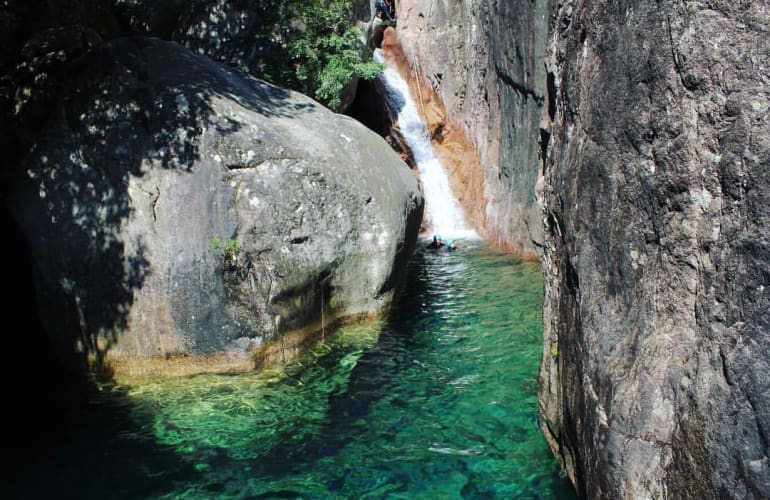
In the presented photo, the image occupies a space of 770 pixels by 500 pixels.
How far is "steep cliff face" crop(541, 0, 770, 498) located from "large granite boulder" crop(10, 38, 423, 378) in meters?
4.44

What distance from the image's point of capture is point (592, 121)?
440 cm

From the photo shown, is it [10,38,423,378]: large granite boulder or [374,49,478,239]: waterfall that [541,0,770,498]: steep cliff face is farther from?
[374,49,478,239]: waterfall

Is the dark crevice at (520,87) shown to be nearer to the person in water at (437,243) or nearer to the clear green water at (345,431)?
the person in water at (437,243)

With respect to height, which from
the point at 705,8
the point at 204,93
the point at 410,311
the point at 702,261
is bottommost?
the point at 410,311

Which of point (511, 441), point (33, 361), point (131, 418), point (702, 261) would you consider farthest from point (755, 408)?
point (33, 361)

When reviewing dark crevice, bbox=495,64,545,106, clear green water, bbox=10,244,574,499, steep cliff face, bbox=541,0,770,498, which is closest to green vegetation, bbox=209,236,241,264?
clear green water, bbox=10,244,574,499

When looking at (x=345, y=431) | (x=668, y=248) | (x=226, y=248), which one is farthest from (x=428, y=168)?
(x=668, y=248)

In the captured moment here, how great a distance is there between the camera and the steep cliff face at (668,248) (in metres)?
2.98

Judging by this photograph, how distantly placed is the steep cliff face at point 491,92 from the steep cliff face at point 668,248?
7.20 metres

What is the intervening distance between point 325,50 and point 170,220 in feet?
29.8

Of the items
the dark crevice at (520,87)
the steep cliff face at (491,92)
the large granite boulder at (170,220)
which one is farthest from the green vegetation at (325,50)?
the large granite boulder at (170,220)

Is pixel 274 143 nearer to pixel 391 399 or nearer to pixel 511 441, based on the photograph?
pixel 391 399

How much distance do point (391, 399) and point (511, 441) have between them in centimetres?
160

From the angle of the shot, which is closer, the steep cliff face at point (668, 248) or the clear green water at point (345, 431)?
the steep cliff face at point (668, 248)
